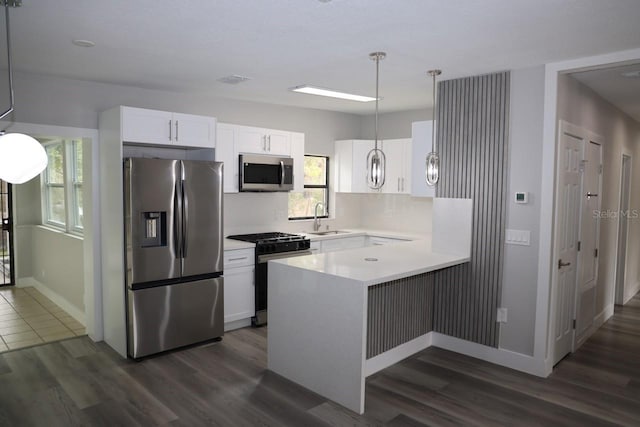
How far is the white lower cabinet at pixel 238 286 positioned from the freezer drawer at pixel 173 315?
8.3 inches

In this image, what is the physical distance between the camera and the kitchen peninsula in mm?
3104

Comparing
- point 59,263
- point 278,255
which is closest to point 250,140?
point 278,255

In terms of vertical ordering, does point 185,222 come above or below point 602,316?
above

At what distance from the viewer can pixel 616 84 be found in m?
4.11

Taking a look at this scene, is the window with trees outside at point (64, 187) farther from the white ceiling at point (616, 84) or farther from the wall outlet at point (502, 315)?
the white ceiling at point (616, 84)

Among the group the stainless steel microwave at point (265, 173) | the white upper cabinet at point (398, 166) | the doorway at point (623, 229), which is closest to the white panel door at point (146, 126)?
the stainless steel microwave at point (265, 173)

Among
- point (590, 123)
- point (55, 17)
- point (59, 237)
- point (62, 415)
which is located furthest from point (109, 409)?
point (590, 123)

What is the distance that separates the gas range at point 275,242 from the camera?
4.89m

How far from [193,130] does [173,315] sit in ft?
5.64

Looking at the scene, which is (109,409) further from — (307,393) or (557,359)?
(557,359)

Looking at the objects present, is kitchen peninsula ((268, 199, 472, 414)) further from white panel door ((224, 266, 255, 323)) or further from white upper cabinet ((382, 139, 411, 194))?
white upper cabinet ((382, 139, 411, 194))

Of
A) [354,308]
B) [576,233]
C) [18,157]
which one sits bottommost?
[354,308]

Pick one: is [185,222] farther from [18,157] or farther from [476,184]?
[476,184]

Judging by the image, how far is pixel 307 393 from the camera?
3357mm
